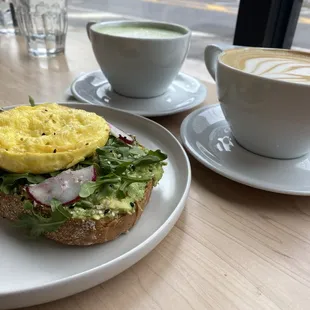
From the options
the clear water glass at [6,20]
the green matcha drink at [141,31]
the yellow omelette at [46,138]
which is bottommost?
the clear water glass at [6,20]

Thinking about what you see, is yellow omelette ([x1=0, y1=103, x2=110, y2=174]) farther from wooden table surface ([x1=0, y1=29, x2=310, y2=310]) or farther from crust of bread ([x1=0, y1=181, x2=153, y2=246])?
wooden table surface ([x1=0, y1=29, x2=310, y2=310])

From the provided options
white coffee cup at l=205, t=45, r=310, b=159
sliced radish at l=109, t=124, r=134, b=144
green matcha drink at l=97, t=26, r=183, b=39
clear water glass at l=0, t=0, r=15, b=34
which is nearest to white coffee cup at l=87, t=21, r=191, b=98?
green matcha drink at l=97, t=26, r=183, b=39

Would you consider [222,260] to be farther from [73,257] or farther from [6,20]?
[6,20]

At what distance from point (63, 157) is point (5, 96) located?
23.0 inches

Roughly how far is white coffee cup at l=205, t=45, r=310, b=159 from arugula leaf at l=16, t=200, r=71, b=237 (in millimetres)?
378

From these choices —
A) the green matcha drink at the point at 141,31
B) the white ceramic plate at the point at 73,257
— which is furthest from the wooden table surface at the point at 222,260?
the green matcha drink at the point at 141,31

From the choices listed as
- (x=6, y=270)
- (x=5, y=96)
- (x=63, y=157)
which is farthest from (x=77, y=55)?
(x=6, y=270)

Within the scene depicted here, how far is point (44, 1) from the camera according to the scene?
4.68 ft

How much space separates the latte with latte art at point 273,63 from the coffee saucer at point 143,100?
209 mm

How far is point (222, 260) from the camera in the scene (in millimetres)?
514

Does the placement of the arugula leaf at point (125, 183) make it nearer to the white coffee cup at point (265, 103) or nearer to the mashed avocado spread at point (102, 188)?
the mashed avocado spread at point (102, 188)

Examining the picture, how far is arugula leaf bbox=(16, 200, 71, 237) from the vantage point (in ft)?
1.59

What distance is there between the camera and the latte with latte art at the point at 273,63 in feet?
2.20

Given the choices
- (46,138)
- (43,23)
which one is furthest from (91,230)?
(43,23)
